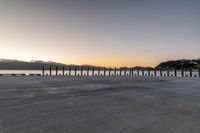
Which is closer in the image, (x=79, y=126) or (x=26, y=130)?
(x=26, y=130)

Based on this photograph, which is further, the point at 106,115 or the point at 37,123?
the point at 106,115

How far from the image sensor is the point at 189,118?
5.07m

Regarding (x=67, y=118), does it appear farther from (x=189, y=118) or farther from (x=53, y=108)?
(x=189, y=118)

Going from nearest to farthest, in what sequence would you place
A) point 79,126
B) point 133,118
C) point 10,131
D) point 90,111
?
point 10,131, point 79,126, point 133,118, point 90,111

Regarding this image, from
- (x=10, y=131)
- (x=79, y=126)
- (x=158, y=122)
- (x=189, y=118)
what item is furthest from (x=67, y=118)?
(x=189, y=118)

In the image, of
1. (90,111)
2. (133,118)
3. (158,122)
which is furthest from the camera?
(90,111)

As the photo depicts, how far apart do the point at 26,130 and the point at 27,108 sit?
2017mm

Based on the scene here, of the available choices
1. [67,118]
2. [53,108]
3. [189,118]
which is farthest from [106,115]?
[189,118]

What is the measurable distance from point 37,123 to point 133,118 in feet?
6.64

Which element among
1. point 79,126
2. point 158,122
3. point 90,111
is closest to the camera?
point 79,126

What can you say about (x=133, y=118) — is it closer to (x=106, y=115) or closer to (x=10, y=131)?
(x=106, y=115)

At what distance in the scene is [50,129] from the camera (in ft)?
12.5

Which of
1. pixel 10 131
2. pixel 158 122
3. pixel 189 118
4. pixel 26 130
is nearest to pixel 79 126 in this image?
pixel 26 130

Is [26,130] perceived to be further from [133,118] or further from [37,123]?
[133,118]
